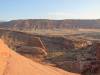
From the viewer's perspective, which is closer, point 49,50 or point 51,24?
point 49,50

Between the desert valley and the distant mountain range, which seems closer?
the desert valley

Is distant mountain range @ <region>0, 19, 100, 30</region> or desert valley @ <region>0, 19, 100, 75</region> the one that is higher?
desert valley @ <region>0, 19, 100, 75</region>

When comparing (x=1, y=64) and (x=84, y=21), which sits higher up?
(x=1, y=64)

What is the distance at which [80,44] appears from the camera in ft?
145

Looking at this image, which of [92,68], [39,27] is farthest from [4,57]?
[39,27]

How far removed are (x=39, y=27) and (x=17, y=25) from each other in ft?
34.1

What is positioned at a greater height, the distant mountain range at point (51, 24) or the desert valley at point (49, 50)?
the desert valley at point (49, 50)

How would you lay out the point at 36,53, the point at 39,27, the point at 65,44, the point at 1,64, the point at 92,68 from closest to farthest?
the point at 1,64, the point at 92,68, the point at 36,53, the point at 65,44, the point at 39,27

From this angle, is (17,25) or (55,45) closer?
(55,45)

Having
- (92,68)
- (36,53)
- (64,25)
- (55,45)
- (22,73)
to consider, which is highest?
(22,73)

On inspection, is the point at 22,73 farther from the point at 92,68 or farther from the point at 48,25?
the point at 48,25

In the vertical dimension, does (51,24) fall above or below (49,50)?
below

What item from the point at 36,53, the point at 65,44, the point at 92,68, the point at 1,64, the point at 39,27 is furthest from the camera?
the point at 39,27

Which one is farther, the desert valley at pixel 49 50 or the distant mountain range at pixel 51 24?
the distant mountain range at pixel 51 24
